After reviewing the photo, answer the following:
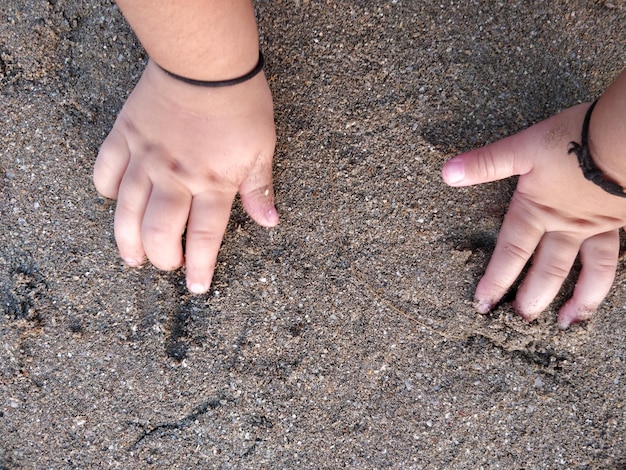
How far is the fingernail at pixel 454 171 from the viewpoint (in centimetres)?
A: 126

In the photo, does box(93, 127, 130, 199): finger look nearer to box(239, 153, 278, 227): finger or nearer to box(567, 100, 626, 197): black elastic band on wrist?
box(239, 153, 278, 227): finger

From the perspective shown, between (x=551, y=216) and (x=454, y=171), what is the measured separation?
25 cm

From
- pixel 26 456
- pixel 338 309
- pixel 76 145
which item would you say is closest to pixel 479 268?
pixel 338 309

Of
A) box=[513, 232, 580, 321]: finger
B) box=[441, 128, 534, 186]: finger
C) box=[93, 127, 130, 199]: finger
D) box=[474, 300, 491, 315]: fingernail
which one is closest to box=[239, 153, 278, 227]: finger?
box=[93, 127, 130, 199]: finger

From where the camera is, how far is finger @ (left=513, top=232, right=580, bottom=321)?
1289 mm

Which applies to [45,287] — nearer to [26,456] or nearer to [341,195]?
[26,456]

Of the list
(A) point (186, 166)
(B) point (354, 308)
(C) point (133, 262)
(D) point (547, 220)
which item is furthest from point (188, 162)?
(D) point (547, 220)

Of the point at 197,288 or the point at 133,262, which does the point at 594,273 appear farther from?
the point at 133,262

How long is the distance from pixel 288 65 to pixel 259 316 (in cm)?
62

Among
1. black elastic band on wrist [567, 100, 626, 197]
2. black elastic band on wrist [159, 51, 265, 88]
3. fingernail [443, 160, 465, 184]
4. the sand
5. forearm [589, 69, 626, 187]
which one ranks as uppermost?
forearm [589, 69, 626, 187]

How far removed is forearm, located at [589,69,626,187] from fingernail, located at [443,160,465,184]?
270mm

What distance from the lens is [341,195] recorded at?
4.40 ft

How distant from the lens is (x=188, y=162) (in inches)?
48.9

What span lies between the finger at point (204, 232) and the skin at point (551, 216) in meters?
0.52
